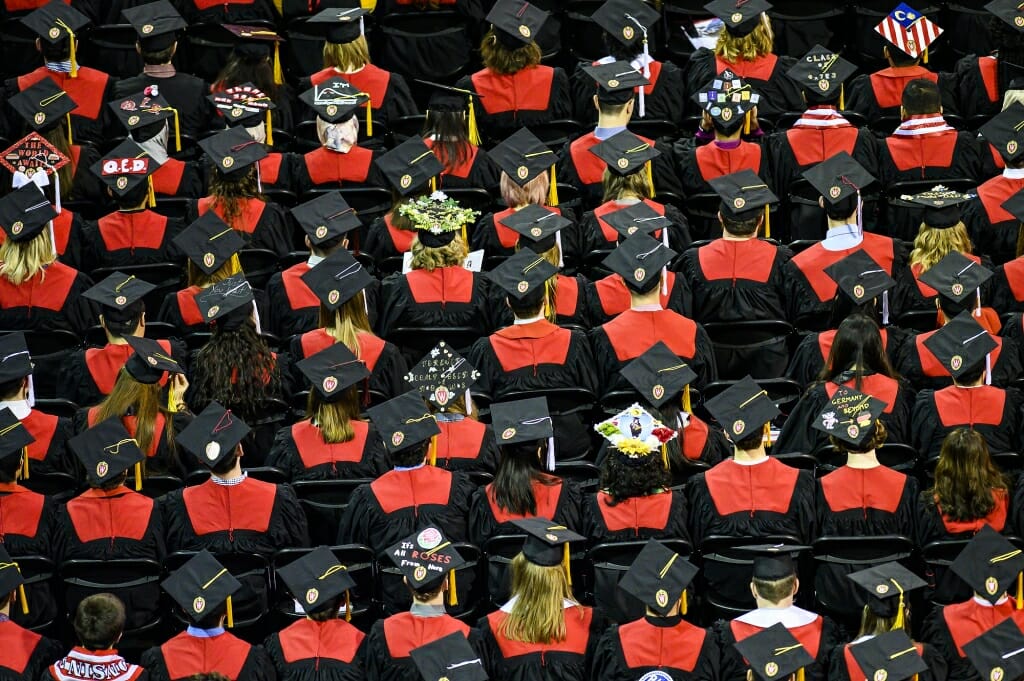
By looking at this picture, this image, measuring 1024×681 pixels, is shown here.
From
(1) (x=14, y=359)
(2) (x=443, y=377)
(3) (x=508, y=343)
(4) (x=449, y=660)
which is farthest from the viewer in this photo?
(1) (x=14, y=359)

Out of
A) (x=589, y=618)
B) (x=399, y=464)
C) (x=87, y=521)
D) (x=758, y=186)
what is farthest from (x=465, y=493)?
(x=758, y=186)

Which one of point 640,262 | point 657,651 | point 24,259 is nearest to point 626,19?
point 640,262

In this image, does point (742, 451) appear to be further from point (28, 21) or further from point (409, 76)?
point (28, 21)

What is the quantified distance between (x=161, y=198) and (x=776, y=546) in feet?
15.5

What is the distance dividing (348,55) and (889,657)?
222 inches

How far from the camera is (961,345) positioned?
10.5 m

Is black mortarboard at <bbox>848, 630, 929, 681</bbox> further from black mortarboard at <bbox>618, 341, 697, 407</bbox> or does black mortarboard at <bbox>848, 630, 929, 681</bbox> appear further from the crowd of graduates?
black mortarboard at <bbox>618, 341, 697, 407</bbox>

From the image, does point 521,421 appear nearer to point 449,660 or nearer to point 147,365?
point 449,660

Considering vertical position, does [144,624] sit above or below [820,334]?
below

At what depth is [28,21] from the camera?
13164 millimetres

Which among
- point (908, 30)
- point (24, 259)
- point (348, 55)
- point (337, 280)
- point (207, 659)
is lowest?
point (24, 259)


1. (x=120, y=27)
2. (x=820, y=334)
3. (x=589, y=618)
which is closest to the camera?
A: (x=589, y=618)

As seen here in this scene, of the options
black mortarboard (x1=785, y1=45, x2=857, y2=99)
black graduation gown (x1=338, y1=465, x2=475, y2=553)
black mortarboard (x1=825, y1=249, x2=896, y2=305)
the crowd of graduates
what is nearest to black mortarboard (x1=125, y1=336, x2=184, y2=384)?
the crowd of graduates

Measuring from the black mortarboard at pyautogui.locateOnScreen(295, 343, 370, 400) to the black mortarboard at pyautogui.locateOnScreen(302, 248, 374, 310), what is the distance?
0.50 meters
